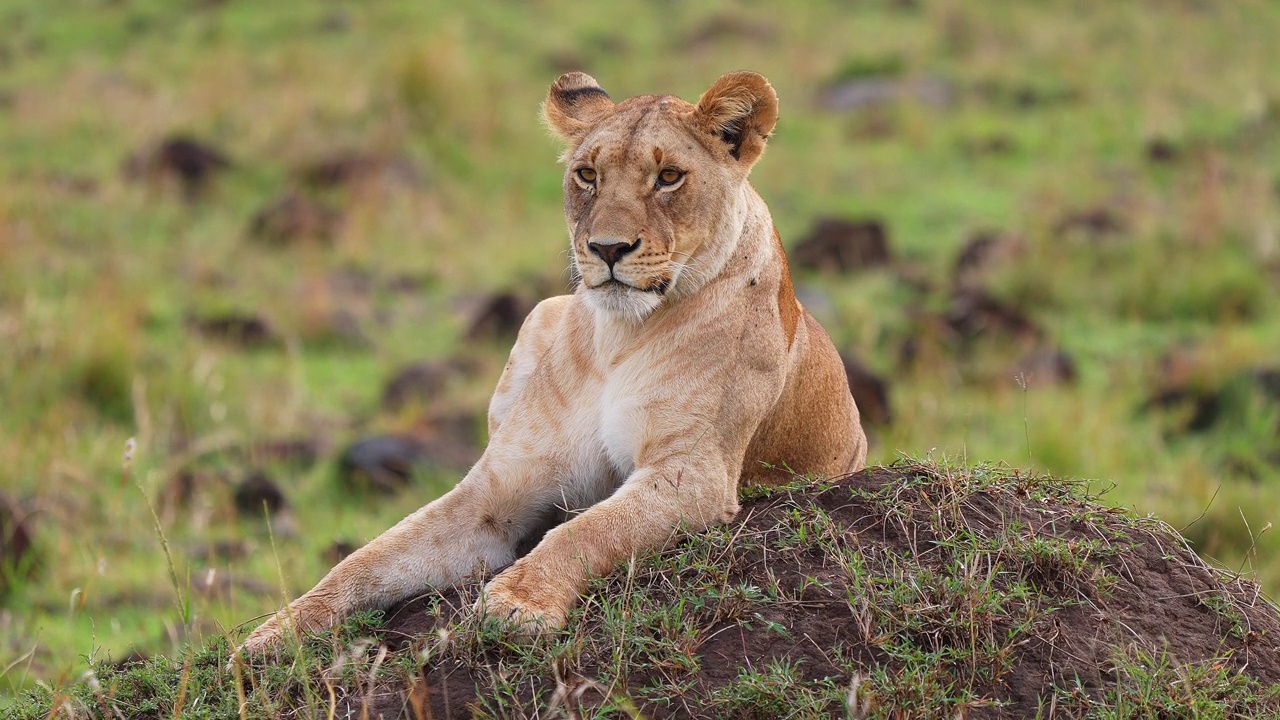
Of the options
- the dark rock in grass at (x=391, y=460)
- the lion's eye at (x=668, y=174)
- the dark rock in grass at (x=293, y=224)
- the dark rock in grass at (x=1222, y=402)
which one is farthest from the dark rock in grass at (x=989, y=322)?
the lion's eye at (x=668, y=174)

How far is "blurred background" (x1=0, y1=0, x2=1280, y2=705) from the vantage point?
7613mm

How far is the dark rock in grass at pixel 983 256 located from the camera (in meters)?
11.5

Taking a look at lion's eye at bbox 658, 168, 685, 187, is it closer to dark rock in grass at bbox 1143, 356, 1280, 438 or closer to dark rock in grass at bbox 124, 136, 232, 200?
dark rock in grass at bbox 1143, 356, 1280, 438

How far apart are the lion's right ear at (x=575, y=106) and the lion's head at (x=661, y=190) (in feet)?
0.10

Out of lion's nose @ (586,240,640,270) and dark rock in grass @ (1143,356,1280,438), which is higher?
lion's nose @ (586,240,640,270)

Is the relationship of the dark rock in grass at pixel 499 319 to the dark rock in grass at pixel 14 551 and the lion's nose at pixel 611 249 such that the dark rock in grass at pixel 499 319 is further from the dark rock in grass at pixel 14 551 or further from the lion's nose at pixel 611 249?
the lion's nose at pixel 611 249

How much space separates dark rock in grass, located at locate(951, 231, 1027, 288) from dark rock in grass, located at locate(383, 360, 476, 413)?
157 inches

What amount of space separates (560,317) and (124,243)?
8.09m

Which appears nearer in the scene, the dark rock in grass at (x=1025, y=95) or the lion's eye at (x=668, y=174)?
the lion's eye at (x=668, y=174)

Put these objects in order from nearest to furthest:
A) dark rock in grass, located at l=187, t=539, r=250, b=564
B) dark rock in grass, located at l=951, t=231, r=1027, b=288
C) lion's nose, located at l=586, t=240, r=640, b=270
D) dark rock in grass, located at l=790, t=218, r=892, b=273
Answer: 1. lion's nose, located at l=586, t=240, r=640, b=270
2. dark rock in grass, located at l=187, t=539, r=250, b=564
3. dark rock in grass, located at l=951, t=231, r=1027, b=288
4. dark rock in grass, located at l=790, t=218, r=892, b=273

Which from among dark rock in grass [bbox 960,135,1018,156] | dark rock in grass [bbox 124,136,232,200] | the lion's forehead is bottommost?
dark rock in grass [bbox 960,135,1018,156]

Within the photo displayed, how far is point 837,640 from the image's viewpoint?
11.7ft

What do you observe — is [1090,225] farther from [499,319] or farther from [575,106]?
[575,106]

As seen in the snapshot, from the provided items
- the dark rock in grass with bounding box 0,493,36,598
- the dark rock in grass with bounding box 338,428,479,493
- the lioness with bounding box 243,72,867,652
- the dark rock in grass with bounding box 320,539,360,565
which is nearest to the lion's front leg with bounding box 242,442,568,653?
the lioness with bounding box 243,72,867,652
